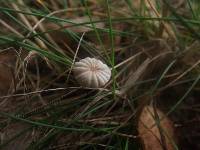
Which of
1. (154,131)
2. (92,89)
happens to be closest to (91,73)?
(92,89)

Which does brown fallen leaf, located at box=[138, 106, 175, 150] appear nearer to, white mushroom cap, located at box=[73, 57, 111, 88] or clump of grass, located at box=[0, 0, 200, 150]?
clump of grass, located at box=[0, 0, 200, 150]

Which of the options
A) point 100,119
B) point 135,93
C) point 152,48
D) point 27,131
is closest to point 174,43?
point 152,48

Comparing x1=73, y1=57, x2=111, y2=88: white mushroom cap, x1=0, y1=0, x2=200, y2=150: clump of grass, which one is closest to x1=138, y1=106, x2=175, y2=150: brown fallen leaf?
x1=0, y1=0, x2=200, y2=150: clump of grass

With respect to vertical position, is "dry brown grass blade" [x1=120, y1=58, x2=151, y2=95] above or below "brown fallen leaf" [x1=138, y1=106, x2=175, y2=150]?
above

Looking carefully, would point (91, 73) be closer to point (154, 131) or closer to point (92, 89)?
point (92, 89)
